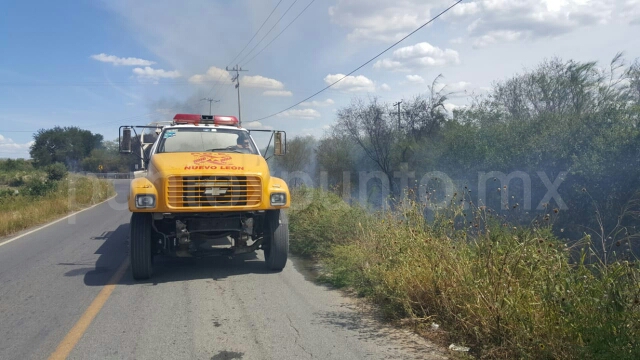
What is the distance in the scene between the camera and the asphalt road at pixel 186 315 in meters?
4.71

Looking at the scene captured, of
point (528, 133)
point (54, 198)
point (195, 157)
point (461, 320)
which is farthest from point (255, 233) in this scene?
point (54, 198)

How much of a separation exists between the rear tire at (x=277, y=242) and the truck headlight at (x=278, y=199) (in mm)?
415

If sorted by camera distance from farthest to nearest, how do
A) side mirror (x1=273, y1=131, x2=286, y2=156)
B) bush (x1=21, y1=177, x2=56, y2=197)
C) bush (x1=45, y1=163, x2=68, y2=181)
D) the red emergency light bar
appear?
1. bush (x1=45, y1=163, x2=68, y2=181)
2. bush (x1=21, y1=177, x2=56, y2=197)
3. the red emergency light bar
4. side mirror (x1=273, y1=131, x2=286, y2=156)

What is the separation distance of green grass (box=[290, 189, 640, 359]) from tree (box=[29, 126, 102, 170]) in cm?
6048

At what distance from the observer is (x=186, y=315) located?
5.74 meters

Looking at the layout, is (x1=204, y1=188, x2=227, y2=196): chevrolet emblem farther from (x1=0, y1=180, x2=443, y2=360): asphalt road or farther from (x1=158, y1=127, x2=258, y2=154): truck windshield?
(x1=158, y1=127, x2=258, y2=154): truck windshield

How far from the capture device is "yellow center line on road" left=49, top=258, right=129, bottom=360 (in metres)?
4.68

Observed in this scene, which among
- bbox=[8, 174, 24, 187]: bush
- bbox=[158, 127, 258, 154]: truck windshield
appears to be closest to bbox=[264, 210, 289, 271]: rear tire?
bbox=[158, 127, 258, 154]: truck windshield

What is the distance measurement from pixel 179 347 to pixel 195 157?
12.0 ft

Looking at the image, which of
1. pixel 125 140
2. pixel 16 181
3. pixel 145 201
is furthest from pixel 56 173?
pixel 145 201

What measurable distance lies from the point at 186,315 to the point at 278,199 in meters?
2.38

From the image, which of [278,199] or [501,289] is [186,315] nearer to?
[278,199]

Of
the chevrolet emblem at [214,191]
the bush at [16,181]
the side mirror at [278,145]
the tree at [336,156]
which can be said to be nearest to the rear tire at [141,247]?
the chevrolet emblem at [214,191]

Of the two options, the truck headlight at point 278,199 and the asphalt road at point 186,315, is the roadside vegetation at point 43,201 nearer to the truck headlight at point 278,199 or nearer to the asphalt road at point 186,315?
the asphalt road at point 186,315
